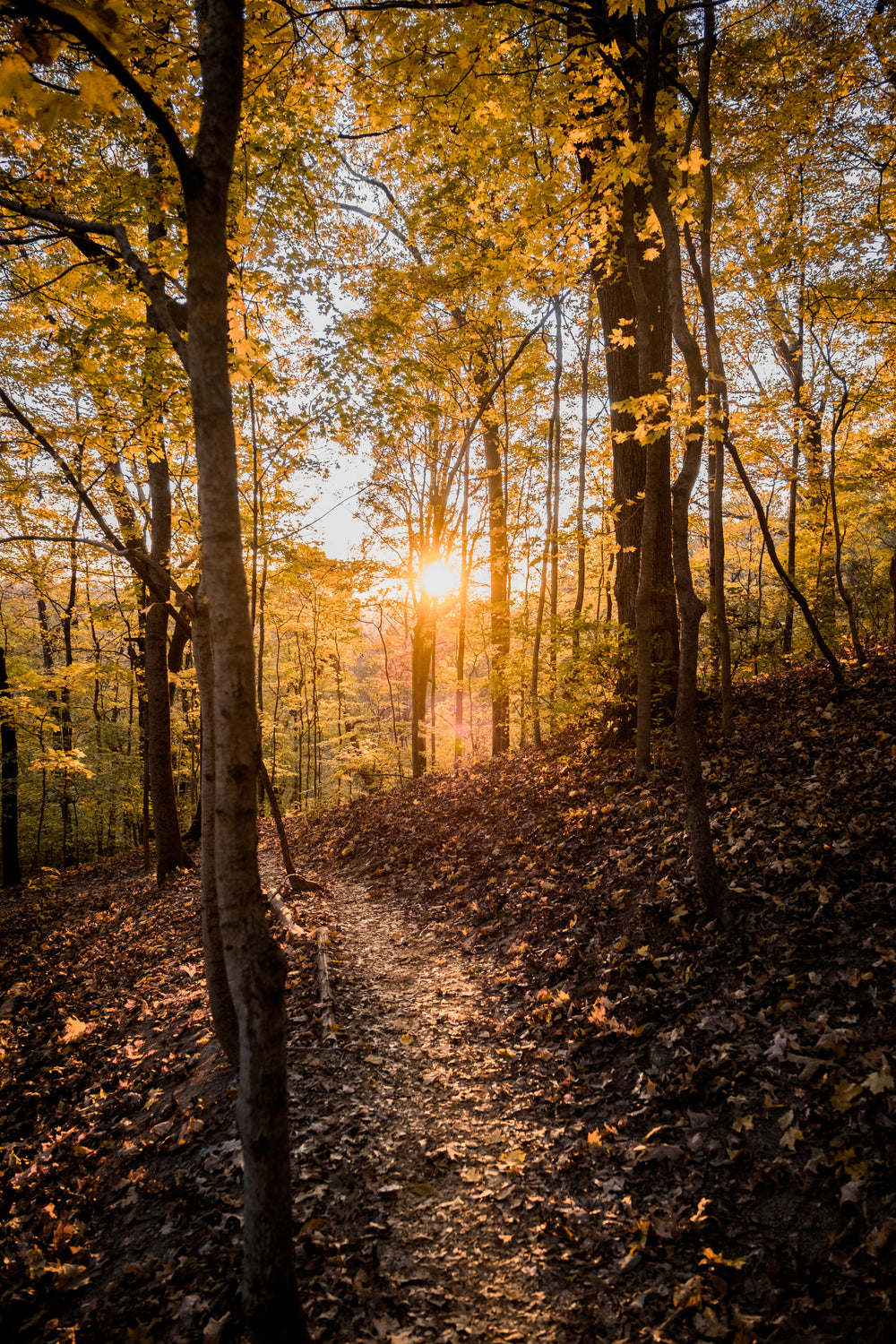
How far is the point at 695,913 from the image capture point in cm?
466

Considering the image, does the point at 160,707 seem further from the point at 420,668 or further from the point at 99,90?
the point at 99,90

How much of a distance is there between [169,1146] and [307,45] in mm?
7500

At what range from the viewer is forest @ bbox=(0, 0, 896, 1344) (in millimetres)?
2410

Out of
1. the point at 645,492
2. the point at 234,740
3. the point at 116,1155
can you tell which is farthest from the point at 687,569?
the point at 116,1155

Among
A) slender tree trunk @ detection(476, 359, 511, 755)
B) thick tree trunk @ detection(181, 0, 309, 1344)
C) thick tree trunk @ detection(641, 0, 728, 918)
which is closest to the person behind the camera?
thick tree trunk @ detection(181, 0, 309, 1344)

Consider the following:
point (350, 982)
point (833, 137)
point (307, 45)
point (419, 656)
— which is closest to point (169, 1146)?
point (350, 982)

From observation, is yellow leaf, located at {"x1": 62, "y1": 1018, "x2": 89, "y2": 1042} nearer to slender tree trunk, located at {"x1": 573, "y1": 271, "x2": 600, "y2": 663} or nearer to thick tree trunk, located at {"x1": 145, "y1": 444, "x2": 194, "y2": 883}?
thick tree trunk, located at {"x1": 145, "y1": 444, "x2": 194, "y2": 883}

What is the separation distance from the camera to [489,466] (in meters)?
15.1

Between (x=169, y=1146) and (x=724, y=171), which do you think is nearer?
(x=169, y=1146)

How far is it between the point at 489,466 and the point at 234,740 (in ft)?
46.3

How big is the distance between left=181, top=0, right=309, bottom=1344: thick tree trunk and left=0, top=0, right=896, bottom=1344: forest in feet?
0.06

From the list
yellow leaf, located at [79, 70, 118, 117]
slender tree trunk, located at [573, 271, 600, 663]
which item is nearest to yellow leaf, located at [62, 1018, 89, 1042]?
yellow leaf, located at [79, 70, 118, 117]

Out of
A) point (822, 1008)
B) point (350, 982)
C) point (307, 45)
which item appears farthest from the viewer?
point (350, 982)

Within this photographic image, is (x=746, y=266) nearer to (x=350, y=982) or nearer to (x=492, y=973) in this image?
(x=492, y=973)
